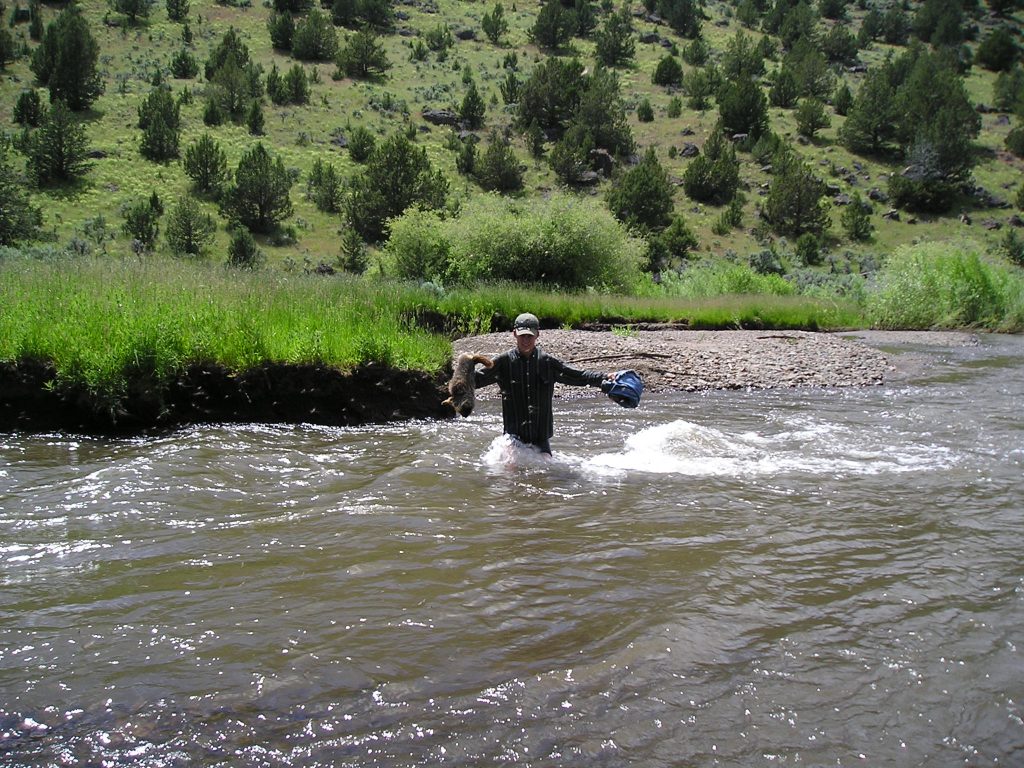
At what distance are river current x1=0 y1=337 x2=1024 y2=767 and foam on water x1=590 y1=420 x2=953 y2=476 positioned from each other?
10 centimetres

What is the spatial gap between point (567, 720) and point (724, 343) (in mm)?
14041

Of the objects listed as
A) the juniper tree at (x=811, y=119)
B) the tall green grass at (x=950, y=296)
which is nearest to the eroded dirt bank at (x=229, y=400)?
the tall green grass at (x=950, y=296)

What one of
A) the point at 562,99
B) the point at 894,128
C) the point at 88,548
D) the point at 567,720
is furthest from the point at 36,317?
the point at 894,128

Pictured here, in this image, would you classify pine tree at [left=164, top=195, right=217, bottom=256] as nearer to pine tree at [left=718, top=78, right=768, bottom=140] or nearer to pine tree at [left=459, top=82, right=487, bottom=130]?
Answer: pine tree at [left=459, top=82, right=487, bottom=130]

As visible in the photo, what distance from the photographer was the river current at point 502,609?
308 centimetres

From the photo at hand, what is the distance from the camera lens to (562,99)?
66.8 metres

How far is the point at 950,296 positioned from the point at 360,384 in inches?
803

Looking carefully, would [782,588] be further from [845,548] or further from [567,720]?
[567,720]

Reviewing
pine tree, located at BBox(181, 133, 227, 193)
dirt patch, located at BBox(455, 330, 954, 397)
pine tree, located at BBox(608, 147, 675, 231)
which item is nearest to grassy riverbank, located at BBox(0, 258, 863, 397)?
dirt patch, located at BBox(455, 330, 954, 397)

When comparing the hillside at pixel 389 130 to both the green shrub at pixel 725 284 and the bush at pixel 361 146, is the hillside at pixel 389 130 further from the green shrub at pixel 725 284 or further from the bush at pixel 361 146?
the green shrub at pixel 725 284

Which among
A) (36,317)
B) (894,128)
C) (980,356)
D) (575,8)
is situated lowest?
(980,356)

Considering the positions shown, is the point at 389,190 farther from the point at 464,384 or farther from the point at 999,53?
the point at 999,53

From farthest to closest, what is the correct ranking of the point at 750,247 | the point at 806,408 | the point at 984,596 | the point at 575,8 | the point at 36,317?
the point at 575,8
the point at 750,247
the point at 806,408
the point at 36,317
the point at 984,596

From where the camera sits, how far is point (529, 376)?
7.13 meters
